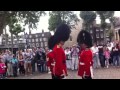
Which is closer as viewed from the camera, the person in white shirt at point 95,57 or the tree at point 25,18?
the person in white shirt at point 95,57

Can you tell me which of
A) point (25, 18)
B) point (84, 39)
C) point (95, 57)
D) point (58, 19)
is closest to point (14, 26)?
point (25, 18)

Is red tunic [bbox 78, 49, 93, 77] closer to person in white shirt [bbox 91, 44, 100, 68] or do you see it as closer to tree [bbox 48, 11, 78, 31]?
tree [bbox 48, 11, 78, 31]

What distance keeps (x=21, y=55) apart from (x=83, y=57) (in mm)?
6331

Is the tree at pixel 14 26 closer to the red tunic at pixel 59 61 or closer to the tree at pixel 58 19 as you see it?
the tree at pixel 58 19

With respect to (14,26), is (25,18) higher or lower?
higher

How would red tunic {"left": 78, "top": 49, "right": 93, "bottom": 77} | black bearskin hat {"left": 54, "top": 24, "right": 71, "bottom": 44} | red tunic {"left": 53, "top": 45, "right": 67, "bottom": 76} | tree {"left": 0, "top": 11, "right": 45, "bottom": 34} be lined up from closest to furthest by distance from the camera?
red tunic {"left": 53, "top": 45, "right": 67, "bottom": 76} < red tunic {"left": 78, "top": 49, "right": 93, "bottom": 77} < black bearskin hat {"left": 54, "top": 24, "right": 71, "bottom": 44} < tree {"left": 0, "top": 11, "right": 45, "bottom": 34}

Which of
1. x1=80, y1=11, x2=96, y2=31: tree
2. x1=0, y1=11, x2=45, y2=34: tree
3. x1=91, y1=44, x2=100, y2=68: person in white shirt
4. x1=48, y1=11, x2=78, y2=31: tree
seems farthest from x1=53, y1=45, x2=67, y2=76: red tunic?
x1=0, y1=11, x2=45, y2=34: tree

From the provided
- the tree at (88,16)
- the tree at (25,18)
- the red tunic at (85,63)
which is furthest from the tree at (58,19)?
the red tunic at (85,63)

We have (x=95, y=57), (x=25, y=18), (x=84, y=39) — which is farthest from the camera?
(x=25, y=18)

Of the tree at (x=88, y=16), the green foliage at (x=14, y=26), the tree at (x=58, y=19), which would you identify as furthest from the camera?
the green foliage at (x=14, y=26)

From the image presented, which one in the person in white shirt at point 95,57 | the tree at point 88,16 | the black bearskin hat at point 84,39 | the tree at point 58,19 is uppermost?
the tree at point 88,16

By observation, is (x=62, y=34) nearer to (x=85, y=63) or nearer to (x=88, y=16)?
(x=85, y=63)

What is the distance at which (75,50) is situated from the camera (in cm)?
1371

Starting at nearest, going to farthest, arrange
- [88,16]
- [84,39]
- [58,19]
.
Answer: [84,39]
[58,19]
[88,16]
